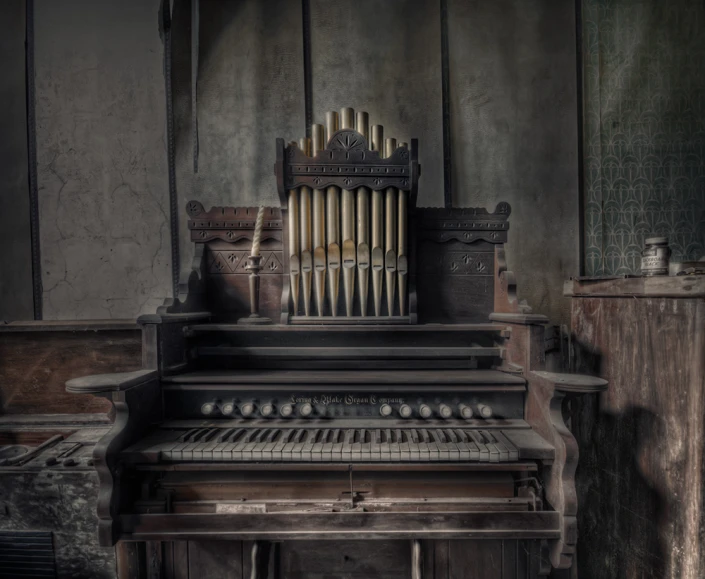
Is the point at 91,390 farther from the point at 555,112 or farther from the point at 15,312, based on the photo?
the point at 555,112

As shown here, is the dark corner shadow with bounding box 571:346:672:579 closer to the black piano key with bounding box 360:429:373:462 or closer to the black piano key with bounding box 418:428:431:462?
the black piano key with bounding box 418:428:431:462

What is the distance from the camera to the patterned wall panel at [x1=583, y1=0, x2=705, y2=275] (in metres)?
3.20

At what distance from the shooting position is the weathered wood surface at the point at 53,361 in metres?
Result: 2.69

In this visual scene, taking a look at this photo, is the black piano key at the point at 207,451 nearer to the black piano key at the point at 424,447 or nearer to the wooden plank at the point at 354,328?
the wooden plank at the point at 354,328

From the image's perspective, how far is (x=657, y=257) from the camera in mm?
2127

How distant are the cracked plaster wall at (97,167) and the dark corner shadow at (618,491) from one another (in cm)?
351

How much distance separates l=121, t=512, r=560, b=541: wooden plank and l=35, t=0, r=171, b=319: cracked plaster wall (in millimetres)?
2132

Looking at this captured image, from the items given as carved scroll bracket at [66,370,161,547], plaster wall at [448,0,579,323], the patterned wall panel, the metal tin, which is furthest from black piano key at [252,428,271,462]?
the patterned wall panel

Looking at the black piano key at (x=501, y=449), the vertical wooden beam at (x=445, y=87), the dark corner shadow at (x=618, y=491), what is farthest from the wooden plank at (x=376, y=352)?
the vertical wooden beam at (x=445, y=87)

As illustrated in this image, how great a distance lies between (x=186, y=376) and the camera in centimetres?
207

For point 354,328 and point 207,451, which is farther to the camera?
point 354,328

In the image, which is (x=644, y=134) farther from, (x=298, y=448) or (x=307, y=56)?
(x=298, y=448)

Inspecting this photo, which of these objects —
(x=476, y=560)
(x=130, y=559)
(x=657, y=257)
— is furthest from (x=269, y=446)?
(x=657, y=257)

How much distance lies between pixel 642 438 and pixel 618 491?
0.44 m
